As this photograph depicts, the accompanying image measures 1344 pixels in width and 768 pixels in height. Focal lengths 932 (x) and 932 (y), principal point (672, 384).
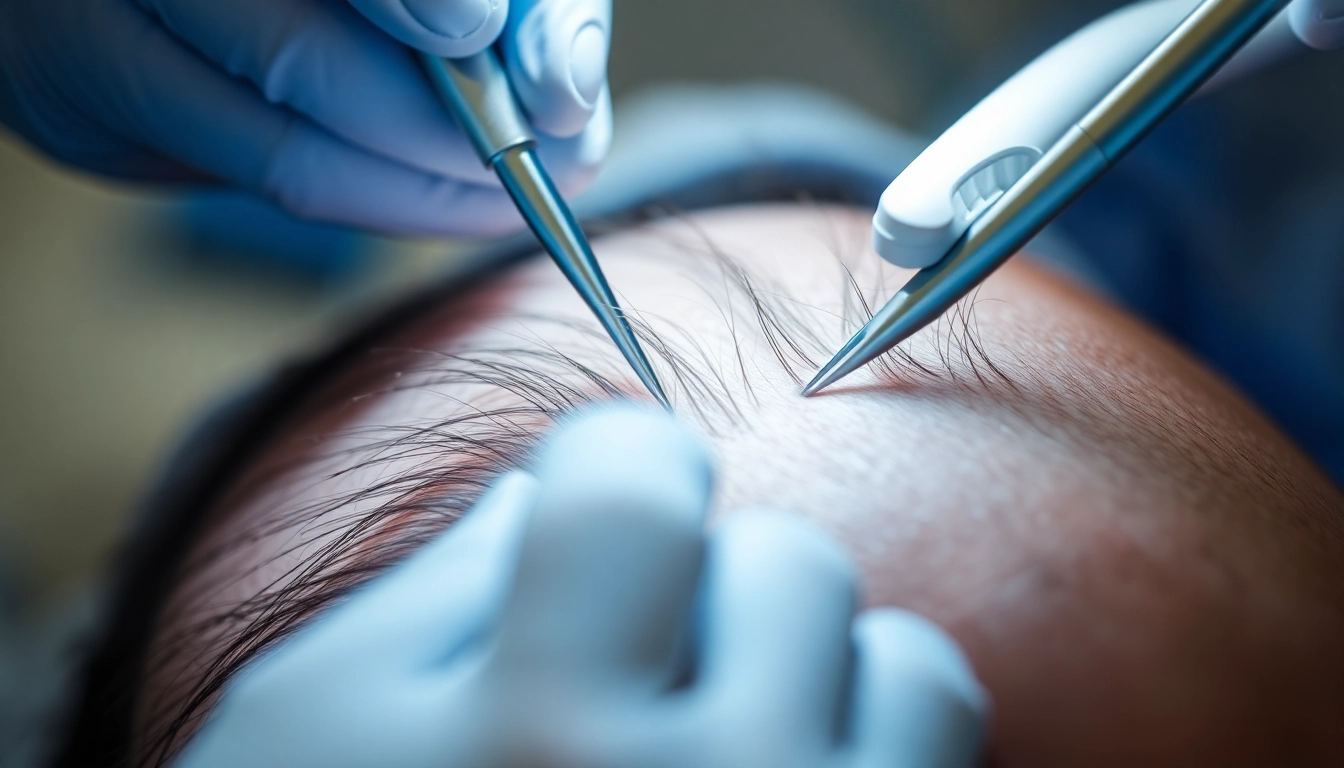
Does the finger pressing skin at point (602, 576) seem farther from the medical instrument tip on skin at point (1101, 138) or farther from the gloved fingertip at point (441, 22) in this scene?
the gloved fingertip at point (441, 22)

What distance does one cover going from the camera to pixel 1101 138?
533 millimetres

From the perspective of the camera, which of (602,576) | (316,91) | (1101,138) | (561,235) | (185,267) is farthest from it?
(185,267)

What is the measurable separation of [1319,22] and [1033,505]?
493 millimetres

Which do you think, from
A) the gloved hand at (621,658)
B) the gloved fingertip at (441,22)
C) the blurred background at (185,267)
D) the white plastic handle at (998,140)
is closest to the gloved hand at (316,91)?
the gloved fingertip at (441,22)

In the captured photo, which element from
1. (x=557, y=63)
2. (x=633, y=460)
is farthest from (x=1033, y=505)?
(x=557, y=63)

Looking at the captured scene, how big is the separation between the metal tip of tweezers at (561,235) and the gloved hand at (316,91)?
7 cm

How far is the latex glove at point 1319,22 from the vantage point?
679 millimetres

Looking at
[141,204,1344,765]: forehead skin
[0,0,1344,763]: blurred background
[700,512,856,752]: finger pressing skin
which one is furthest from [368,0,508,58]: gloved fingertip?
[0,0,1344,763]: blurred background

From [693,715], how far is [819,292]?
373 millimetres

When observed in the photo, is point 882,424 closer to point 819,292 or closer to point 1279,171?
point 819,292

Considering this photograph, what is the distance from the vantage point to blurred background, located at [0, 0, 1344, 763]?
5.26 ft

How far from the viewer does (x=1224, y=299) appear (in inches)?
47.7

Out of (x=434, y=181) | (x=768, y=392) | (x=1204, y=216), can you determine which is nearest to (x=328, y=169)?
(x=434, y=181)

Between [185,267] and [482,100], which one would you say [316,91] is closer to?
[482,100]
